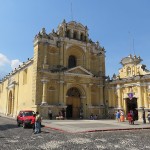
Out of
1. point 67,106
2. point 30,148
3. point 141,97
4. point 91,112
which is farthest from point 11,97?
point 30,148

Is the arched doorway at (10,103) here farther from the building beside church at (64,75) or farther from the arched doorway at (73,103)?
the arched doorway at (73,103)

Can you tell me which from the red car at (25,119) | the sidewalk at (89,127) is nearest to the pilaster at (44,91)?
the sidewalk at (89,127)

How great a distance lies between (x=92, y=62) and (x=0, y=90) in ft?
101

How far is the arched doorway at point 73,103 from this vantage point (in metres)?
36.8

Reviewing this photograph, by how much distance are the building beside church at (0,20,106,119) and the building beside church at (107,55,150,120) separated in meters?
2.88

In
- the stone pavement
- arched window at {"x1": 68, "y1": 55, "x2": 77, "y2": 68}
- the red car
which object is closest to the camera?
the stone pavement

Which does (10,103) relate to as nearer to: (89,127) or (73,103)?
(73,103)

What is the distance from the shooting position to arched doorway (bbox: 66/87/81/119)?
36.8m

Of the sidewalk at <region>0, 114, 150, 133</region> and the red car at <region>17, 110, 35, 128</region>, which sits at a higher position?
the red car at <region>17, 110, 35, 128</region>

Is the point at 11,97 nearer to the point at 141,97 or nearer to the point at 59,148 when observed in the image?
the point at 141,97

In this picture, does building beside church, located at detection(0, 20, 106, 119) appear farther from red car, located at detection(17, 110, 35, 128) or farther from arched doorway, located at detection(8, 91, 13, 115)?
red car, located at detection(17, 110, 35, 128)

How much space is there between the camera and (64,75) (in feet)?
115

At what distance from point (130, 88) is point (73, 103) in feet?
30.8

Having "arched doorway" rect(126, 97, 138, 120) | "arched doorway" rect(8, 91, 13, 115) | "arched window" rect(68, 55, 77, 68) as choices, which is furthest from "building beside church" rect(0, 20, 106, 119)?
"arched doorway" rect(126, 97, 138, 120)
